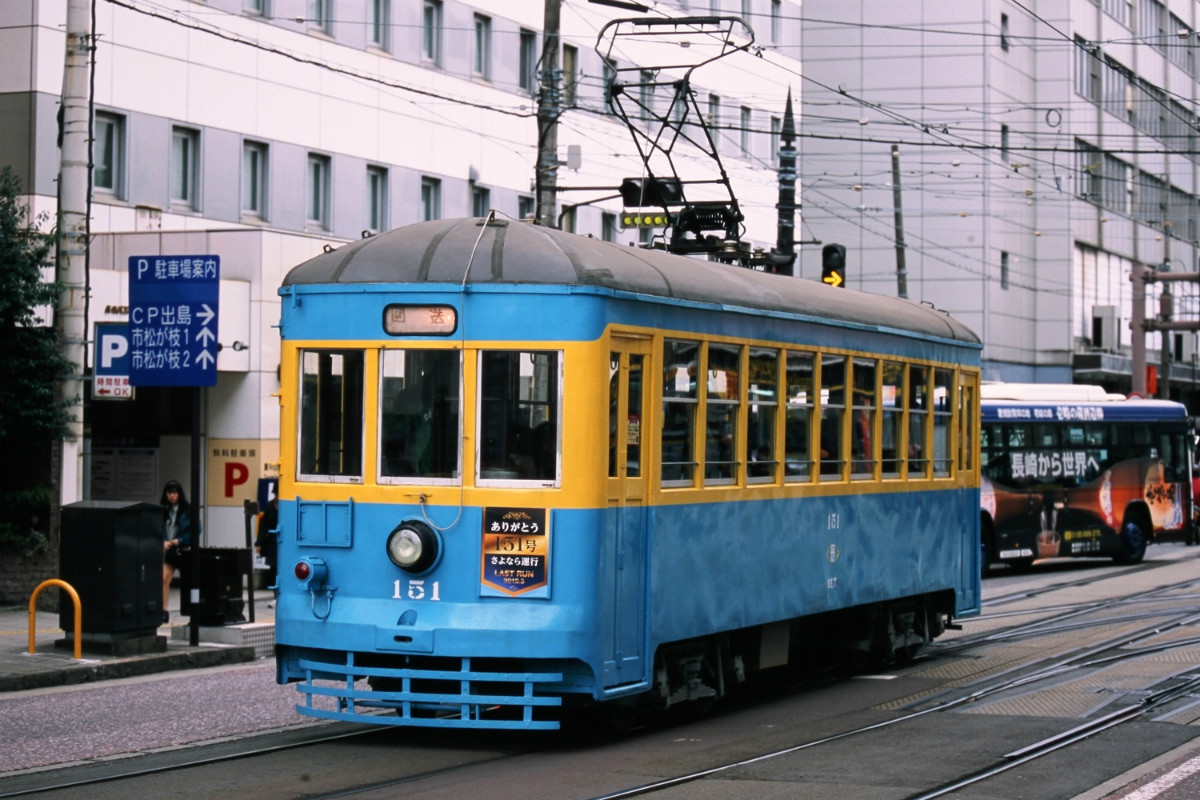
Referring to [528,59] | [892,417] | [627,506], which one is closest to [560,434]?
[627,506]

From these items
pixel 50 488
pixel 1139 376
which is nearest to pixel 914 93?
pixel 1139 376

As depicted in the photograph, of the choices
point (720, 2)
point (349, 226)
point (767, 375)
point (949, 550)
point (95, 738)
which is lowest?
point (95, 738)

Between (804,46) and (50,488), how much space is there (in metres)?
41.3

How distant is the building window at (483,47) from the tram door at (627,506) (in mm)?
24561

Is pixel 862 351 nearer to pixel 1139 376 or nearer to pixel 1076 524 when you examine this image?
pixel 1076 524

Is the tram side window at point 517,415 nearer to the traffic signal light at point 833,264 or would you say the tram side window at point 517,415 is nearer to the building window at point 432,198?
the traffic signal light at point 833,264

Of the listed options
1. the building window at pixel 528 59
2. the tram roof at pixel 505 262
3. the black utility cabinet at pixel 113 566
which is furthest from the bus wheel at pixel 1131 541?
the tram roof at pixel 505 262

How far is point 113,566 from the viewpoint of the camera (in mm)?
16047

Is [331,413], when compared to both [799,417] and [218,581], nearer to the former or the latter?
[799,417]

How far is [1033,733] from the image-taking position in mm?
11648

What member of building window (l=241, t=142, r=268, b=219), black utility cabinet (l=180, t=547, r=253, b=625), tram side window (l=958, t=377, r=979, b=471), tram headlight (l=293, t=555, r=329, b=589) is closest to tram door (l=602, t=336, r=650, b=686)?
tram headlight (l=293, t=555, r=329, b=589)

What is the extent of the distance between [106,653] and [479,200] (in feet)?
65.4

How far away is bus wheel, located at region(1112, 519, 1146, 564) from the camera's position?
101 feet

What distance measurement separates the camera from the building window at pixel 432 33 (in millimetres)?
33125
